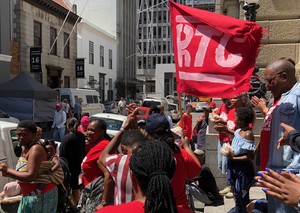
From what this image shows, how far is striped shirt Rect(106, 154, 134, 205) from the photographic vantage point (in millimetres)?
2500

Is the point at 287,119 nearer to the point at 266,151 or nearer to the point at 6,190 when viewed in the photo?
the point at 266,151

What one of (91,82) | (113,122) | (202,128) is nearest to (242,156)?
(202,128)

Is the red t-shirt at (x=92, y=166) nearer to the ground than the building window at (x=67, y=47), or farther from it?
nearer to the ground

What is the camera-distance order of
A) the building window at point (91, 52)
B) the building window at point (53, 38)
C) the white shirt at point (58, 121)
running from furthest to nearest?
the building window at point (91, 52)
the building window at point (53, 38)
the white shirt at point (58, 121)

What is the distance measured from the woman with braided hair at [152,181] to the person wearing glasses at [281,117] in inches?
50.7

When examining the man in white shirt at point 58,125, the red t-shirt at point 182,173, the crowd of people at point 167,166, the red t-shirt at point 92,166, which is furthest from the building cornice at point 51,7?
the red t-shirt at point 182,173

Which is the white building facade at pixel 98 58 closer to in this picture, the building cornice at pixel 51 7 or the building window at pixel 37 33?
the building cornice at pixel 51 7

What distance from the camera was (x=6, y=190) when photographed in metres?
4.08

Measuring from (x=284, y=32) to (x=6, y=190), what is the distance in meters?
6.14

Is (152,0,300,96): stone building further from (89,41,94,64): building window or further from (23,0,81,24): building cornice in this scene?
(89,41,94,64): building window

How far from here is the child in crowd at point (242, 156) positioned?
4.30m

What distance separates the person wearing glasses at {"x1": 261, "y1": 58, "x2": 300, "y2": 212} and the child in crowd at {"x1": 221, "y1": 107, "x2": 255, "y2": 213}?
4.15 feet

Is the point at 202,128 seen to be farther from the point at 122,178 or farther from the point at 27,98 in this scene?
the point at 27,98

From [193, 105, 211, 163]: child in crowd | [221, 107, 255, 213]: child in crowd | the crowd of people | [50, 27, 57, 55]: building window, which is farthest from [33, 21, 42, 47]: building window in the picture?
[221, 107, 255, 213]: child in crowd
